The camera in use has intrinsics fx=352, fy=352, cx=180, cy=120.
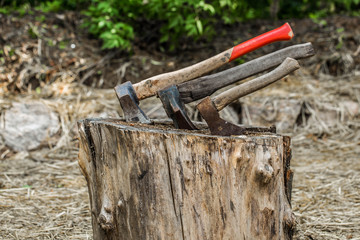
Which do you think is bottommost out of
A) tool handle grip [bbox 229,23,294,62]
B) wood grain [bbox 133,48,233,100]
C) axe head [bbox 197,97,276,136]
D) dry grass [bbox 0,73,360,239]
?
dry grass [bbox 0,73,360,239]

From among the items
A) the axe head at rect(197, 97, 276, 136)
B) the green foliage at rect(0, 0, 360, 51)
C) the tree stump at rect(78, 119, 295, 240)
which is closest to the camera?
the tree stump at rect(78, 119, 295, 240)

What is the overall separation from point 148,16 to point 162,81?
3330 mm

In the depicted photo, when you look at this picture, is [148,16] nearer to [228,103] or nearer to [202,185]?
[228,103]

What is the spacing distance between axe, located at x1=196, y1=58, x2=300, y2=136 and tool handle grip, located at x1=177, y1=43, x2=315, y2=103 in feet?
0.38

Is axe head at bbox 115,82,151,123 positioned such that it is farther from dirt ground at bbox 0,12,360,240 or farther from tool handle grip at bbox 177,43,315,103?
dirt ground at bbox 0,12,360,240

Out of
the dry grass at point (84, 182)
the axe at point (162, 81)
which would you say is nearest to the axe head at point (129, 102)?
the axe at point (162, 81)

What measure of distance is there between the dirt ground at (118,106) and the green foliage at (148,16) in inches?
8.0

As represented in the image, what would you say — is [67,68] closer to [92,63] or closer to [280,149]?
[92,63]

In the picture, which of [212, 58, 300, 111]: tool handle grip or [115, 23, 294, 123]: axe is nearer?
[212, 58, 300, 111]: tool handle grip

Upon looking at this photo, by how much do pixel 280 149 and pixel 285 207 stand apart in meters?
0.31

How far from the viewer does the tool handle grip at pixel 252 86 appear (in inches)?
72.3

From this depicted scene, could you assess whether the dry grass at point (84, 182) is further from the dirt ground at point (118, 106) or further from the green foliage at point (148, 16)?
the green foliage at point (148, 16)

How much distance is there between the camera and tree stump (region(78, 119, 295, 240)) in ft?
5.16

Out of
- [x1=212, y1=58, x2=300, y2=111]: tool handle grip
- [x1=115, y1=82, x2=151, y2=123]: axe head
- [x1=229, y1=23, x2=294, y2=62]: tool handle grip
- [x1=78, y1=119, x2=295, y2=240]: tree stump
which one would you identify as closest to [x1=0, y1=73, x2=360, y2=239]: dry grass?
[x1=78, y1=119, x2=295, y2=240]: tree stump
